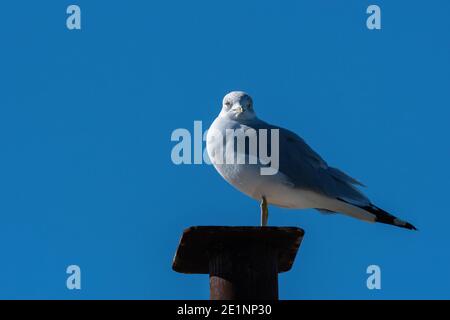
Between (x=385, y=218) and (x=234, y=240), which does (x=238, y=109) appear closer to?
(x=385, y=218)

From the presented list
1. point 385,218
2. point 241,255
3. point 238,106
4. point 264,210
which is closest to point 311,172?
point 264,210

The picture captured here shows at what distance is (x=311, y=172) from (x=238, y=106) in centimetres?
66

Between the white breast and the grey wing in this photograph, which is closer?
the white breast

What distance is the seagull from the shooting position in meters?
5.90

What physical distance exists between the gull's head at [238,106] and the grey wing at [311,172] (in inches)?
6.3

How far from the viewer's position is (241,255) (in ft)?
15.0

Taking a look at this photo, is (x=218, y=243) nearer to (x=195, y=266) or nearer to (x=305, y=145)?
(x=195, y=266)

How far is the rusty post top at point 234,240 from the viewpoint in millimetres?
4527

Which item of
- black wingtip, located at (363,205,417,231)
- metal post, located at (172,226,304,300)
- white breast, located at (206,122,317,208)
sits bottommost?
metal post, located at (172,226,304,300)

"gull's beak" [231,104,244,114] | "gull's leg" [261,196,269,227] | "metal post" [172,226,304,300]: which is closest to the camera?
"metal post" [172,226,304,300]

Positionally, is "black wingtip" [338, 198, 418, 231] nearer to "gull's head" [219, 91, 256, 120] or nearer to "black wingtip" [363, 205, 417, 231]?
"black wingtip" [363, 205, 417, 231]

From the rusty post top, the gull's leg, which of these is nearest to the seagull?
the gull's leg
